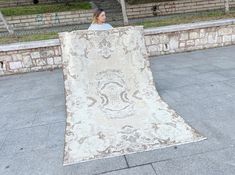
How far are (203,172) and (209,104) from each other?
5.59 ft

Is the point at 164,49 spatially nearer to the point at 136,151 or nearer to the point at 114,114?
the point at 114,114

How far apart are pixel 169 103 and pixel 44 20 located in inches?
391

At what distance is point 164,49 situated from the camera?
763 cm

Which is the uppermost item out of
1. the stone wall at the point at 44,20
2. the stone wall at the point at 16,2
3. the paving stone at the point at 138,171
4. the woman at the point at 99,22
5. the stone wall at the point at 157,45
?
the stone wall at the point at 16,2

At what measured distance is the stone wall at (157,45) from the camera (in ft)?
22.5

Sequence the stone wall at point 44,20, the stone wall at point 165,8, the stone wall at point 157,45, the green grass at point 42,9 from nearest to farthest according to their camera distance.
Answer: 1. the stone wall at point 157,45
2. the stone wall at point 44,20
3. the green grass at point 42,9
4. the stone wall at point 165,8

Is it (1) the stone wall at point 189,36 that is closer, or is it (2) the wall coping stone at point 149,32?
(2) the wall coping stone at point 149,32

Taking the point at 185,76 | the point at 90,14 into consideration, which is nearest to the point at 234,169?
the point at 185,76

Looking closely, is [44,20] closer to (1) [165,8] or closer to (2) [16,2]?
(2) [16,2]

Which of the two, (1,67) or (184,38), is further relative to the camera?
(184,38)

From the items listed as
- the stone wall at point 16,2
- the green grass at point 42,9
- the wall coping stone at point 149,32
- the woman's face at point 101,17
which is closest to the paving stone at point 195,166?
the woman's face at point 101,17

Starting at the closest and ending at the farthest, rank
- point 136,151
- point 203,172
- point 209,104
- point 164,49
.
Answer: point 203,172
point 136,151
point 209,104
point 164,49

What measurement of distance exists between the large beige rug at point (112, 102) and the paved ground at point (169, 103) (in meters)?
0.15

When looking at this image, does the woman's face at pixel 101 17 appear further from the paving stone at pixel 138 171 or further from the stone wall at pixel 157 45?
the paving stone at pixel 138 171
